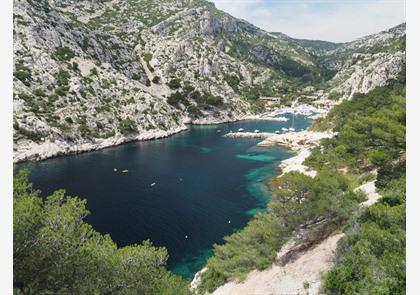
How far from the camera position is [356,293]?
1494cm

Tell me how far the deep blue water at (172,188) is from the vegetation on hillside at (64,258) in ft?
58.8

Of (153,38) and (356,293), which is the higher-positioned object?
(153,38)

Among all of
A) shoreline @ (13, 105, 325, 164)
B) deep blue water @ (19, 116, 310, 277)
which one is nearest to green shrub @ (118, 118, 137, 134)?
shoreline @ (13, 105, 325, 164)

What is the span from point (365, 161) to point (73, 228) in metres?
39.1

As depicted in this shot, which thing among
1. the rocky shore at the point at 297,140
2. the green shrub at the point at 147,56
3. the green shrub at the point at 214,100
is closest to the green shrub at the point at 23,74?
the green shrub at the point at 147,56

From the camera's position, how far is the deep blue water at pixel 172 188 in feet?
127

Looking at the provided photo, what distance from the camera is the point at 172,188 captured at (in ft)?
186

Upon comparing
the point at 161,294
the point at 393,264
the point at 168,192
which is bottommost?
the point at 168,192

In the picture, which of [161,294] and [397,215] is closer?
[161,294]

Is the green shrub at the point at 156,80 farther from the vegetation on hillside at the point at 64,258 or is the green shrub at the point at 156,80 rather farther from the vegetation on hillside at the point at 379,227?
the vegetation on hillside at the point at 64,258

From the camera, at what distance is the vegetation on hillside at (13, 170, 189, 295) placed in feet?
36.0

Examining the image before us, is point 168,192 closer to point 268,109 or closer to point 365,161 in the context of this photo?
point 365,161

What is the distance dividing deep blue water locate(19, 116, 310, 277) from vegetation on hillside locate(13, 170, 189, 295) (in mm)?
17937
